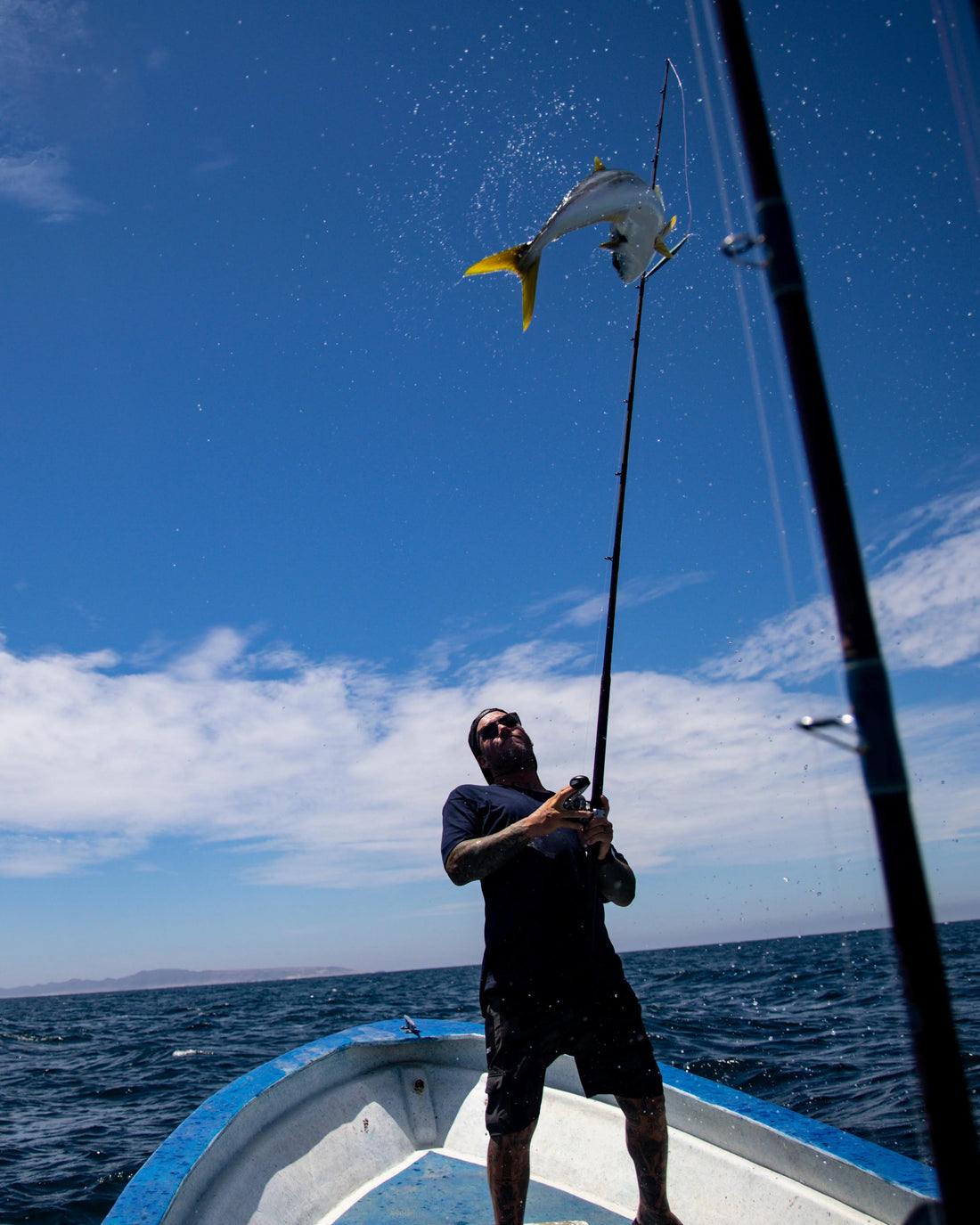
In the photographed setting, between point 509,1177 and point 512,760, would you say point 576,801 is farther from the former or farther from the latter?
point 509,1177

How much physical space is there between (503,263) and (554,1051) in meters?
2.99

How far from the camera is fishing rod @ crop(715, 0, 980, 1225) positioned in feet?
3.43

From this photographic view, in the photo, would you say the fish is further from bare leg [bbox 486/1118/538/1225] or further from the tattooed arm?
bare leg [bbox 486/1118/538/1225]

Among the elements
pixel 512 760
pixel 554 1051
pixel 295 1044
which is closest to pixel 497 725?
pixel 512 760

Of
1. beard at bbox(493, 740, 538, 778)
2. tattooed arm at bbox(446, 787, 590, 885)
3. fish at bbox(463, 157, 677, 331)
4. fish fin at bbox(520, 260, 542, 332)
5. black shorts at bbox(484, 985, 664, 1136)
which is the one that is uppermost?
fish at bbox(463, 157, 677, 331)

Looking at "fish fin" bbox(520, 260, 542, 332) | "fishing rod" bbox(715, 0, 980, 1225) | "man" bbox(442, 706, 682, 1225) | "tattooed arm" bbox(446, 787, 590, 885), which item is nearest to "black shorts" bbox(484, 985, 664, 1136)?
"man" bbox(442, 706, 682, 1225)

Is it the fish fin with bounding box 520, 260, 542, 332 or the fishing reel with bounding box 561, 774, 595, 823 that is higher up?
the fish fin with bounding box 520, 260, 542, 332

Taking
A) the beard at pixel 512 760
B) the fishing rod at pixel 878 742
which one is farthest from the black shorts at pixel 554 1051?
the fishing rod at pixel 878 742

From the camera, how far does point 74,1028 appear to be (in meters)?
26.2

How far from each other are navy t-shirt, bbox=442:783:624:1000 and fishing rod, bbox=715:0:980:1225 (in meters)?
1.75

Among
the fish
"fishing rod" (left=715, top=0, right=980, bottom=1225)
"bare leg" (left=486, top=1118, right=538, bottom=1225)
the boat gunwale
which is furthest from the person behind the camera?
the fish

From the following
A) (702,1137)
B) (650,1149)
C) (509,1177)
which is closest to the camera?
(509,1177)

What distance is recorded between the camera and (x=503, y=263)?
329 centimetres

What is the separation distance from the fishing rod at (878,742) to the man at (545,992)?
1.54 m
